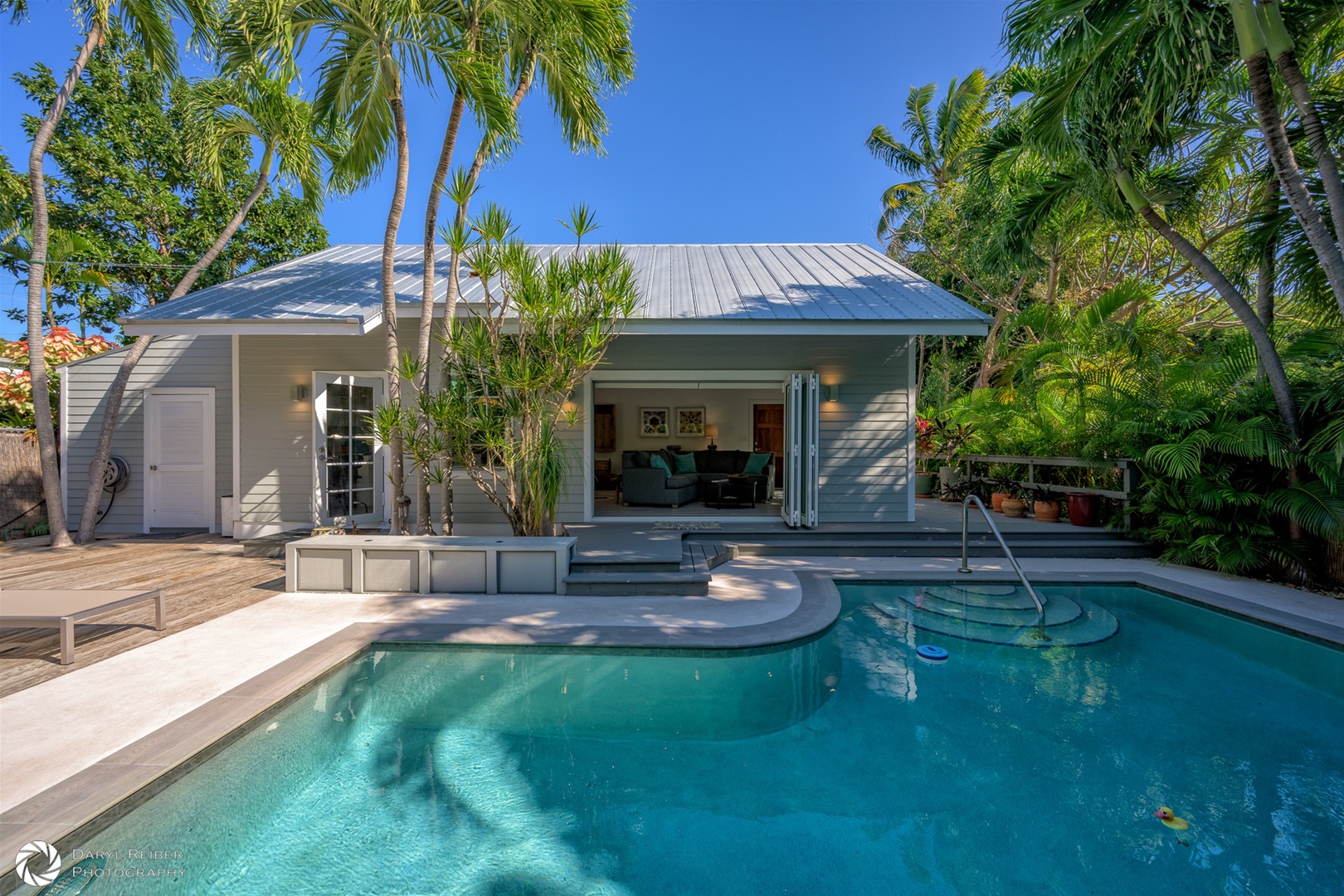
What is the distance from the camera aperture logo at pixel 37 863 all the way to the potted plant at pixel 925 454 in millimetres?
10435

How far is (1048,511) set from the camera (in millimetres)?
7500

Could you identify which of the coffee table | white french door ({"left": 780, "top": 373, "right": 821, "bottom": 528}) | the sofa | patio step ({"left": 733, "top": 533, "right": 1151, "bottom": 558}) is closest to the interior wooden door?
the sofa

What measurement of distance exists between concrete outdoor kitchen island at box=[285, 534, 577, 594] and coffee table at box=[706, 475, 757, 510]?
14.9 ft

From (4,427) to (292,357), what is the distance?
413cm

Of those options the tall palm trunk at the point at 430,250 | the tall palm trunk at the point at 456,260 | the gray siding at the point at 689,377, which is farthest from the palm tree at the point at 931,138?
the tall palm trunk at the point at 430,250

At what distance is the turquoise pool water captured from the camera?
79.5 inches

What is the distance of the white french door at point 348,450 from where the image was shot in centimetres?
689

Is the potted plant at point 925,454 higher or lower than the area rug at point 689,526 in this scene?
higher

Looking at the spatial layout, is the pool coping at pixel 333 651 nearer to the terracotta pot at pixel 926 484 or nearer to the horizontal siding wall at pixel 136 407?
the terracotta pot at pixel 926 484

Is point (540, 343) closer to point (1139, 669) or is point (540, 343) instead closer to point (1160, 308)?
point (1139, 669)

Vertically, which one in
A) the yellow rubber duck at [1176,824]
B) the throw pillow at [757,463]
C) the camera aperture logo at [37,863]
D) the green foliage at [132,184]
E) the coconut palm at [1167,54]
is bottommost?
the yellow rubber duck at [1176,824]

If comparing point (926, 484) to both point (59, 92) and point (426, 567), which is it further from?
point (59, 92)

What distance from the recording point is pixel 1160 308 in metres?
11.3

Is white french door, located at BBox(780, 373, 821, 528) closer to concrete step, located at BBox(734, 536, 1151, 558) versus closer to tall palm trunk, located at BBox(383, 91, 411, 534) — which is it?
concrete step, located at BBox(734, 536, 1151, 558)
